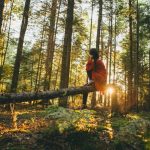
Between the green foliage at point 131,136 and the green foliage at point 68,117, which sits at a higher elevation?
the green foliage at point 68,117

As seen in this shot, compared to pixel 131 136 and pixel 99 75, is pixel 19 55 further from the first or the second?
pixel 131 136

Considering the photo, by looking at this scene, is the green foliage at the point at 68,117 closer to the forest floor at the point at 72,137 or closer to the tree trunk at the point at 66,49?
the forest floor at the point at 72,137

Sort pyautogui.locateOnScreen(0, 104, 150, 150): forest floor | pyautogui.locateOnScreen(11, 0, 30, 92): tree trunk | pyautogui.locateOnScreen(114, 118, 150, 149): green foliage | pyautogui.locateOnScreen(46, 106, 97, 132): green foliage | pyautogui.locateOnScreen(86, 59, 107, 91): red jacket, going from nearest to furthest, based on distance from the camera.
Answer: pyautogui.locateOnScreen(0, 104, 150, 150): forest floor
pyautogui.locateOnScreen(46, 106, 97, 132): green foliage
pyautogui.locateOnScreen(114, 118, 150, 149): green foliage
pyautogui.locateOnScreen(86, 59, 107, 91): red jacket
pyautogui.locateOnScreen(11, 0, 30, 92): tree trunk

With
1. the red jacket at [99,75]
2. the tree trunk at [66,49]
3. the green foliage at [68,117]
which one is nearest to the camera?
the green foliage at [68,117]

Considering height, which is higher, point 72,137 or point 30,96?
point 30,96

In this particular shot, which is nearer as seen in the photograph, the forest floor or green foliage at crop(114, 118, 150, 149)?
the forest floor

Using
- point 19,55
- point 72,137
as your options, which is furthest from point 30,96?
point 19,55

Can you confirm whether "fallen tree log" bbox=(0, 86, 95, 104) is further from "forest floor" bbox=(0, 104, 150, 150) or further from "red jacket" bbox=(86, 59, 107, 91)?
"red jacket" bbox=(86, 59, 107, 91)

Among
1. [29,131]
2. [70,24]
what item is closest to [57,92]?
[29,131]

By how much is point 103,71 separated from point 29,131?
11.2 ft

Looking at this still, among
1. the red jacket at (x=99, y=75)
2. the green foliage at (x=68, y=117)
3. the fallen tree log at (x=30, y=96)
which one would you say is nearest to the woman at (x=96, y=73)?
the red jacket at (x=99, y=75)

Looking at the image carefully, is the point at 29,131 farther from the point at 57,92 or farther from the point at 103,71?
the point at 103,71

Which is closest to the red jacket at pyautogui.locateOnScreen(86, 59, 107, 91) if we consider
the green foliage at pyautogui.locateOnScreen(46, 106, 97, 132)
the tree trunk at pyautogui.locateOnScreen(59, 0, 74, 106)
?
the green foliage at pyautogui.locateOnScreen(46, 106, 97, 132)

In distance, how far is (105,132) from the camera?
8039 millimetres
